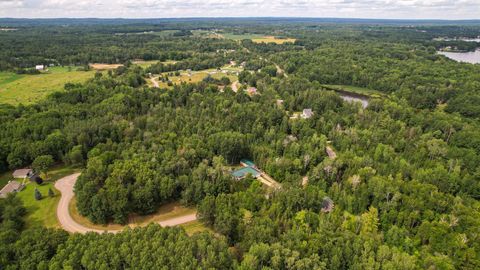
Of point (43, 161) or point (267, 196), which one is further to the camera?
point (43, 161)

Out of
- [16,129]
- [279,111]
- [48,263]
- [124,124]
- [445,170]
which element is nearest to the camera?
[48,263]

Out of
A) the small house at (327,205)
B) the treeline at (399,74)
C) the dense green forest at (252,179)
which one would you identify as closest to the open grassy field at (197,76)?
the dense green forest at (252,179)

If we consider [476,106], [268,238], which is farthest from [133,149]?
[476,106]

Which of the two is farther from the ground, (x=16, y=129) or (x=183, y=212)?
(x=16, y=129)

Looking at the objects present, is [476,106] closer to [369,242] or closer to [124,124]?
[369,242]

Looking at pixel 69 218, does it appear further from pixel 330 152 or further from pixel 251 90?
pixel 251 90

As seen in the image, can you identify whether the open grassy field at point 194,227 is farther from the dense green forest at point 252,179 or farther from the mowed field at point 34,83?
the mowed field at point 34,83
